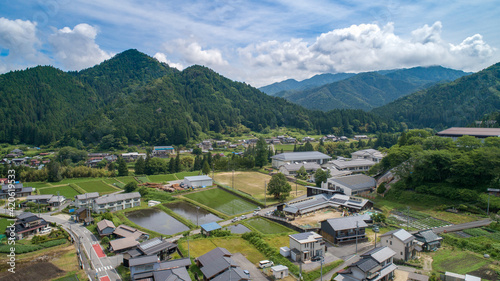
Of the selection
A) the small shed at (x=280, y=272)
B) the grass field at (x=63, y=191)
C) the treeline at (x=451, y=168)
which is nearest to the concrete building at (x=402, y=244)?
the small shed at (x=280, y=272)

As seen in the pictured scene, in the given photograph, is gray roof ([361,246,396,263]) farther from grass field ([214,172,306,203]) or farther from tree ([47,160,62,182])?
tree ([47,160,62,182])

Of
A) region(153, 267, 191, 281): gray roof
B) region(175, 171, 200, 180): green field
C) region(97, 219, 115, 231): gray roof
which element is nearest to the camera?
region(153, 267, 191, 281): gray roof

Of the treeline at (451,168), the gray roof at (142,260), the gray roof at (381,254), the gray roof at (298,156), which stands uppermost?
the treeline at (451,168)

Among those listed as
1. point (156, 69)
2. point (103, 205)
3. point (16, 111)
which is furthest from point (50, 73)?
point (103, 205)

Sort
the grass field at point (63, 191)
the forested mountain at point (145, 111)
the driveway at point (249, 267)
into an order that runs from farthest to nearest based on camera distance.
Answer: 1. the forested mountain at point (145, 111)
2. the grass field at point (63, 191)
3. the driveway at point (249, 267)

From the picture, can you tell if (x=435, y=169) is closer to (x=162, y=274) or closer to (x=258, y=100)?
(x=162, y=274)

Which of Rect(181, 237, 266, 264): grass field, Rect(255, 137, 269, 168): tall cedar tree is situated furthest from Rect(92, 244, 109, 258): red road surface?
Rect(255, 137, 269, 168): tall cedar tree

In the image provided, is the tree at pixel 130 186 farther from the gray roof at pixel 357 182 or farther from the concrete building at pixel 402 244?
the concrete building at pixel 402 244
